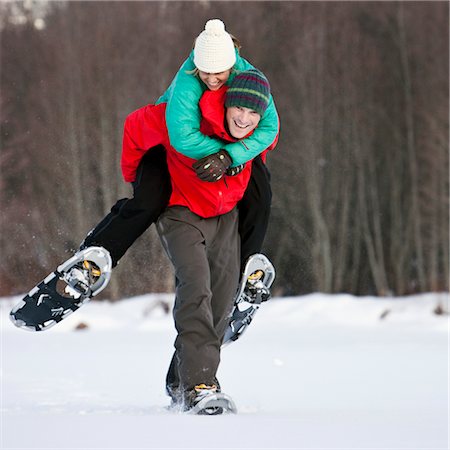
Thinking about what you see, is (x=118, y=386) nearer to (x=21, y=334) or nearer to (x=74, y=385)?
(x=74, y=385)

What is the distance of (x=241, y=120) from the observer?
11.1ft

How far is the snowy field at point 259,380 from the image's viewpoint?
2.35 m

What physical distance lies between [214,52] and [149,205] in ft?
2.14

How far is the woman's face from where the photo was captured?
342 cm

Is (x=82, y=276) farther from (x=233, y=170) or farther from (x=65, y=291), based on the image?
(x=233, y=170)

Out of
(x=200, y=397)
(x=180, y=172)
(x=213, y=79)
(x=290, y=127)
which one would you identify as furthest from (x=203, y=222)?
(x=290, y=127)

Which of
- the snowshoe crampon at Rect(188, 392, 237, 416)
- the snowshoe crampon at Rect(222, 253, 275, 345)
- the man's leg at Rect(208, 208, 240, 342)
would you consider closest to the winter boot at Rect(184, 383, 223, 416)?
the snowshoe crampon at Rect(188, 392, 237, 416)

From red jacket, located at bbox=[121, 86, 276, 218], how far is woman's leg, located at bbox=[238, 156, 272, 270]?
73 mm

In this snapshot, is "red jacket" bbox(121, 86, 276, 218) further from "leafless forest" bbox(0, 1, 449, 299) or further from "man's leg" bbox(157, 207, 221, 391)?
"leafless forest" bbox(0, 1, 449, 299)

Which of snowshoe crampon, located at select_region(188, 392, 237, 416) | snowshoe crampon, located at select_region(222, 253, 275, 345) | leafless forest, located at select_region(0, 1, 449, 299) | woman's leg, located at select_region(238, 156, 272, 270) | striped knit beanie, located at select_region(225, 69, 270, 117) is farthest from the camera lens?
leafless forest, located at select_region(0, 1, 449, 299)

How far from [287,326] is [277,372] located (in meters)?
4.26

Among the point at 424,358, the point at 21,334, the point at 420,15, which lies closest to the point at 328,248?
the point at 420,15

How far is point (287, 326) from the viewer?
31.4 feet

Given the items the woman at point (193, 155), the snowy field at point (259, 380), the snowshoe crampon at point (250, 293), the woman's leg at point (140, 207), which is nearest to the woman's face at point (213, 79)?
the woman at point (193, 155)
